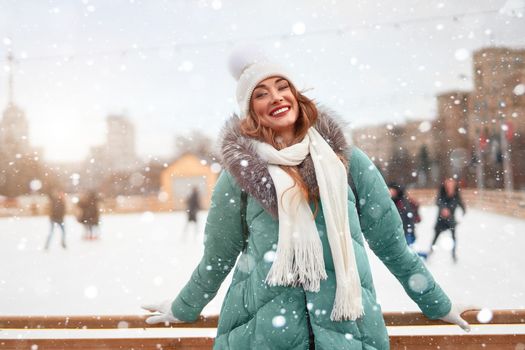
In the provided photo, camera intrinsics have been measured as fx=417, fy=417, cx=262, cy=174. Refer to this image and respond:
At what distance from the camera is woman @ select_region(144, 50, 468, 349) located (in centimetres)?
86

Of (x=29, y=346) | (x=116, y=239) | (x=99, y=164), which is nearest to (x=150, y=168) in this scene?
(x=99, y=164)

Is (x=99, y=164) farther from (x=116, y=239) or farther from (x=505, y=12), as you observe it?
(x=505, y=12)

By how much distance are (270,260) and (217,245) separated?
153 millimetres

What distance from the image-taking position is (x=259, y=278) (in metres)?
0.88

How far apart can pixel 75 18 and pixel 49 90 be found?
4.50 m

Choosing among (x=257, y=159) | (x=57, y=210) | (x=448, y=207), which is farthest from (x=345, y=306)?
(x=57, y=210)

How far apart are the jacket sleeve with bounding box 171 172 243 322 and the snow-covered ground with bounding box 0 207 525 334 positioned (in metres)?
1.85

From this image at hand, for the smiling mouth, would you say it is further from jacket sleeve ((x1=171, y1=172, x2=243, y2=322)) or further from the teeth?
jacket sleeve ((x1=171, y1=172, x2=243, y2=322))

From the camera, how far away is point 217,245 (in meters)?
0.97

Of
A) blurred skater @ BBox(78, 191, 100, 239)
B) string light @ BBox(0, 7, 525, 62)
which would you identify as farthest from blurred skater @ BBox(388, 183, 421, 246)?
blurred skater @ BBox(78, 191, 100, 239)

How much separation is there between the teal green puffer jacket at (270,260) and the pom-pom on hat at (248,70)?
0.25 feet

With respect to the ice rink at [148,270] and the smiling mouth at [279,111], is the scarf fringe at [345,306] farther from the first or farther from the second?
the ice rink at [148,270]

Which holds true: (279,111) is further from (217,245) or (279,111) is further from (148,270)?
(148,270)

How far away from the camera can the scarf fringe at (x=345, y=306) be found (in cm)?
83
